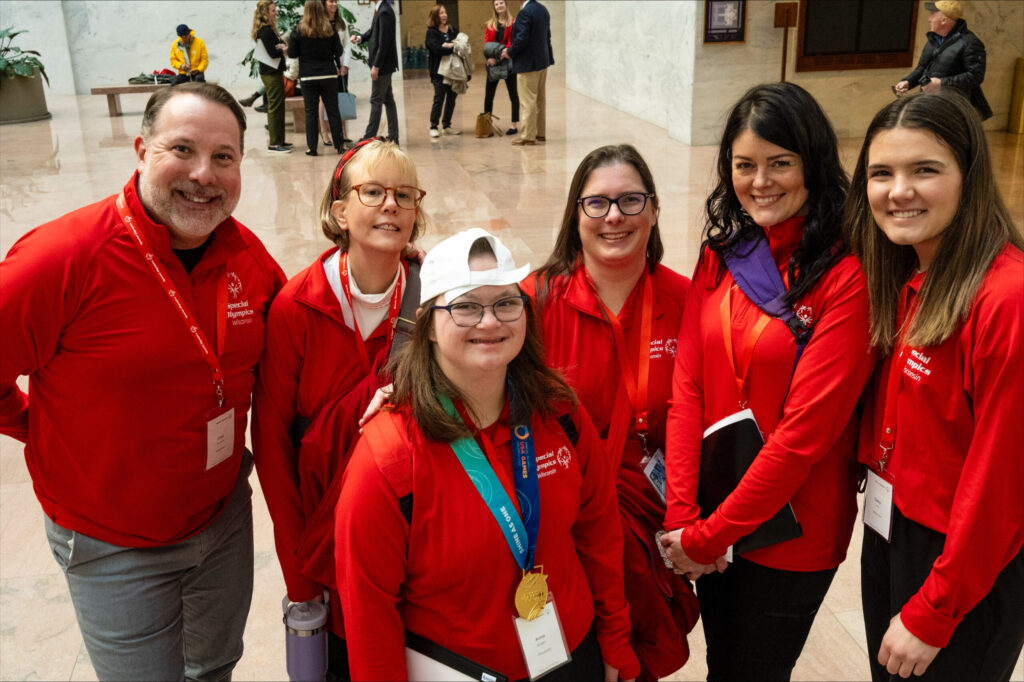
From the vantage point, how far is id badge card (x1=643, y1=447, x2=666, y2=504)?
2721 millimetres

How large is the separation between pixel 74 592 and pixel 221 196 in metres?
1.21

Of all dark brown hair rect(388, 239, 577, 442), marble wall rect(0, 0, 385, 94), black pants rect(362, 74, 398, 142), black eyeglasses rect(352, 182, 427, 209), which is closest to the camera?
dark brown hair rect(388, 239, 577, 442)

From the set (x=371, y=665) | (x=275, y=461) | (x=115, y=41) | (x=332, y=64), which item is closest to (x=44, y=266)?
(x=275, y=461)

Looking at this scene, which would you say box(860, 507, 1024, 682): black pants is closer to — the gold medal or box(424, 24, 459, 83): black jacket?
the gold medal

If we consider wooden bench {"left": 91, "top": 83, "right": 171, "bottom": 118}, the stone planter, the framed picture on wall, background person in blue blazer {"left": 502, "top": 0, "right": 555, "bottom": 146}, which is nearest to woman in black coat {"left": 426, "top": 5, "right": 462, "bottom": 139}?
background person in blue blazer {"left": 502, "top": 0, "right": 555, "bottom": 146}

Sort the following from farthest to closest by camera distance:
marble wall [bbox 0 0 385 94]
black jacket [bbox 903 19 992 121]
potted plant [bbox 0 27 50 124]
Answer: marble wall [bbox 0 0 385 94] → potted plant [bbox 0 27 50 124] → black jacket [bbox 903 19 992 121]

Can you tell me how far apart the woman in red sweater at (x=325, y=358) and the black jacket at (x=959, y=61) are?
33.5ft

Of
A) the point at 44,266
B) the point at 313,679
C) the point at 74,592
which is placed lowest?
the point at 313,679

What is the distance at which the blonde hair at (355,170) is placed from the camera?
8.59 feet

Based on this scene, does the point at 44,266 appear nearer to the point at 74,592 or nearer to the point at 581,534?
the point at 74,592

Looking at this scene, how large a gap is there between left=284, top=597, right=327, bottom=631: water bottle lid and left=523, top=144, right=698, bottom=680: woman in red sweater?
892mm

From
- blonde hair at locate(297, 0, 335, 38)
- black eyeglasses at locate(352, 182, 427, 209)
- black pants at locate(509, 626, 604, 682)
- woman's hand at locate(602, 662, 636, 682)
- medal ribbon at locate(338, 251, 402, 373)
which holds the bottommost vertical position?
woman's hand at locate(602, 662, 636, 682)

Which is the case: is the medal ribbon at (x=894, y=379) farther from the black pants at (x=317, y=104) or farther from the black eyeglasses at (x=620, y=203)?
the black pants at (x=317, y=104)

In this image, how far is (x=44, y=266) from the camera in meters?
2.25
